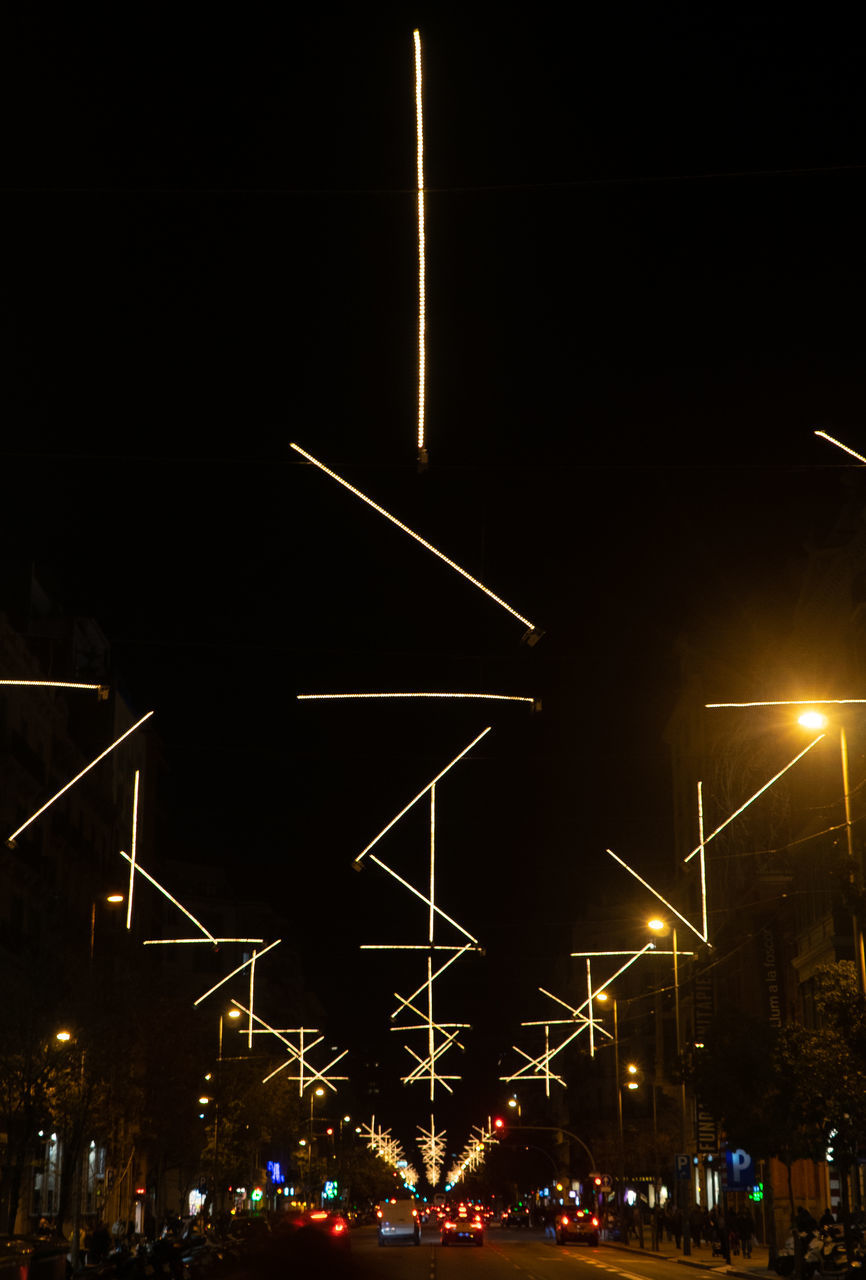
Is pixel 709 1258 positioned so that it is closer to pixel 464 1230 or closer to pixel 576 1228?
pixel 576 1228

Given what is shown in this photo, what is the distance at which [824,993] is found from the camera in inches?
1458

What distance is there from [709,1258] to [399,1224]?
73.7 feet

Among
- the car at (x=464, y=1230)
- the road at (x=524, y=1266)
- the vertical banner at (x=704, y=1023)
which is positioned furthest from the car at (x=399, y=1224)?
the vertical banner at (x=704, y=1023)

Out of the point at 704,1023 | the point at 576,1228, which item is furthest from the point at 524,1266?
the point at 704,1023

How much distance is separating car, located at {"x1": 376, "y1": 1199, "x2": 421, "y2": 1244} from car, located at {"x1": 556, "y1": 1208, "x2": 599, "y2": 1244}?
22.8 ft

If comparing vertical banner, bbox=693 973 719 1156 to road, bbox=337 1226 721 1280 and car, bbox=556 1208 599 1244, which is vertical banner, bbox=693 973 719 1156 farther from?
car, bbox=556 1208 599 1244

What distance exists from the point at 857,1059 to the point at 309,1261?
31560mm

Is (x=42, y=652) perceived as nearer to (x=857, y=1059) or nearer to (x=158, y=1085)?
(x=158, y=1085)

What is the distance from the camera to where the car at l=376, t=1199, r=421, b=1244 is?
251 ft

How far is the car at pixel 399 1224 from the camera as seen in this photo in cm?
7644

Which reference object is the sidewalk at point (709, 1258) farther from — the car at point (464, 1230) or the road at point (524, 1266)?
the car at point (464, 1230)

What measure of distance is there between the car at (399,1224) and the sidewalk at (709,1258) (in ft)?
31.6

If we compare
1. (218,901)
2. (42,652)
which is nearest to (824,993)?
(42,652)

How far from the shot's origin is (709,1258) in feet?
190
